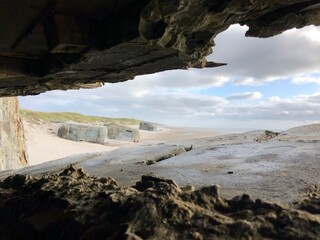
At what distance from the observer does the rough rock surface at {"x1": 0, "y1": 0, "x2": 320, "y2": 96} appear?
8.16 feet

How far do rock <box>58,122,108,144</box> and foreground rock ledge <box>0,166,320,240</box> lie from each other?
1844 centimetres

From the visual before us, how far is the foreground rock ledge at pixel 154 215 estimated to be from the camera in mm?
1969

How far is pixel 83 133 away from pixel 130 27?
1965cm

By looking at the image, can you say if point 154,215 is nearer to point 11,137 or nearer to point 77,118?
point 11,137

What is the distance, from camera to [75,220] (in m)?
2.58

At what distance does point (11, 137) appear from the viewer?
10711 mm

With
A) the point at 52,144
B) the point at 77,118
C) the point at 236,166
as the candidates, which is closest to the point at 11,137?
the point at 236,166

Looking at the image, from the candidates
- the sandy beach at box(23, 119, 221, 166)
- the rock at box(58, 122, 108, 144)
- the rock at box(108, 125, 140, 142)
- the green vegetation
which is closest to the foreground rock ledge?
the sandy beach at box(23, 119, 221, 166)

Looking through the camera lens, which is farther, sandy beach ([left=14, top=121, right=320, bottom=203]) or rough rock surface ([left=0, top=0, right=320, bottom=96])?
sandy beach ([left=14, top=121, right=320, bottom=203])

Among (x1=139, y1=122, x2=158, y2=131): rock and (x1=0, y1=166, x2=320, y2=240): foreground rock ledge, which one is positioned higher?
(x1=139, y1=122, x2=158, y2=131): rock

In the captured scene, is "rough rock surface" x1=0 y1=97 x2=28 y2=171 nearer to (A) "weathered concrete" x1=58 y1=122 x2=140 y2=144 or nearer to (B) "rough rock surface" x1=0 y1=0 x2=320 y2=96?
(B) "rough rock surface" x1=0 y1=0 x2=320 y2=96

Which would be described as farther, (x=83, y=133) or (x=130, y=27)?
(x=83, y=133)

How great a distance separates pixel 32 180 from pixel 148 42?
236cm

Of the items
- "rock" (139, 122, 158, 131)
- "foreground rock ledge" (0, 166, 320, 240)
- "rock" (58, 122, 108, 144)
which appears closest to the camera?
"foreground rock ledge" (0, 166, 320, 240)
